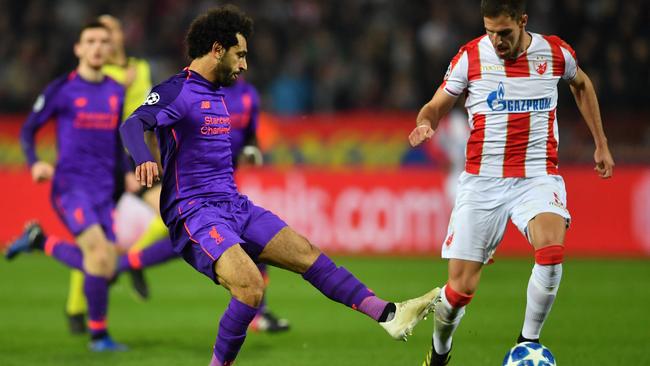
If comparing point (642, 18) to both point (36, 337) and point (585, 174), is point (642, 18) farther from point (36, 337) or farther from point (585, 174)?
point (36, 337)

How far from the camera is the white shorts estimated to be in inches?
242

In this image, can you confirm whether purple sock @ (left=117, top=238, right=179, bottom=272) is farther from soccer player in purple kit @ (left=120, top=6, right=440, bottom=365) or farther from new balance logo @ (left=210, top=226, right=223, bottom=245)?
new balance logo @ (left=210, top=226, right=223, bottom=245)

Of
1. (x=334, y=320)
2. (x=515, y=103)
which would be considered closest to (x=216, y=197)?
(x=515, y=103)

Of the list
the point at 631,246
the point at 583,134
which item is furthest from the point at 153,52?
the point at 631,246

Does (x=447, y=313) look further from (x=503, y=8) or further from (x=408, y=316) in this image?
(x=503, y=8)

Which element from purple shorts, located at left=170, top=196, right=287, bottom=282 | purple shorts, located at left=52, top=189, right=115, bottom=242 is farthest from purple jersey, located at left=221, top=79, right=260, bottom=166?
purple shorts, located at left=170, top=196, right=287, bottom=282

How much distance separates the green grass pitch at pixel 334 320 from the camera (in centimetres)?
742

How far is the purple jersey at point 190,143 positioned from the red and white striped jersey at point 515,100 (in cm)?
145

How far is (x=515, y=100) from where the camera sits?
20.3 ft

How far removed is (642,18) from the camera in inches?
605

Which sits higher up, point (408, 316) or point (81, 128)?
point (81, 128)

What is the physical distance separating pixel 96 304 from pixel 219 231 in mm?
2521

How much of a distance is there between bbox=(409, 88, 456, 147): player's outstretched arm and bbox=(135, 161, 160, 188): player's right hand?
1491 mm

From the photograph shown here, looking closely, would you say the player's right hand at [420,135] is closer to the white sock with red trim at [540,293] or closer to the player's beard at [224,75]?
the white sock with red trim at [540,293]
